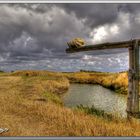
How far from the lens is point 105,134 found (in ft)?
28.9

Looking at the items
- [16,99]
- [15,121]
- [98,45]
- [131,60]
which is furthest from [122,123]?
[16,99]

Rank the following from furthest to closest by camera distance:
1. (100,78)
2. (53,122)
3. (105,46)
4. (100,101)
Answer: (100,78) → (100,101) → (105,46) → (53,122)

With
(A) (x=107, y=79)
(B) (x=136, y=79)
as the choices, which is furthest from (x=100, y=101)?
(A) (x=107, y=79)

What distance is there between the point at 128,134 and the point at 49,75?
16590 millimetres

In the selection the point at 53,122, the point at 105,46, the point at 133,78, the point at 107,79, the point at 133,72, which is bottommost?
the point at 53,122

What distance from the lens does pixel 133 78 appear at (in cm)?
942

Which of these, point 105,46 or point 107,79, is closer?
point 105,46

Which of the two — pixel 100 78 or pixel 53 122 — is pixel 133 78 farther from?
pixel 100 78

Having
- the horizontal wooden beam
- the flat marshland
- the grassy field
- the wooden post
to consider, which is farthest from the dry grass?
the wooden post

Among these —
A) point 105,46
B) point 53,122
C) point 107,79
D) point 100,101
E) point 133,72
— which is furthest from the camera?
point 107,79

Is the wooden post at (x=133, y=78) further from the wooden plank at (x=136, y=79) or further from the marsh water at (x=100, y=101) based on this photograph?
the marsh water at (x=100, y=101)

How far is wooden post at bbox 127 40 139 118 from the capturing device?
927 centimetres

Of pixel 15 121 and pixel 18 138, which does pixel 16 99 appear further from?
pixel 18 138

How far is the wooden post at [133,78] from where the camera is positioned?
9266mm
